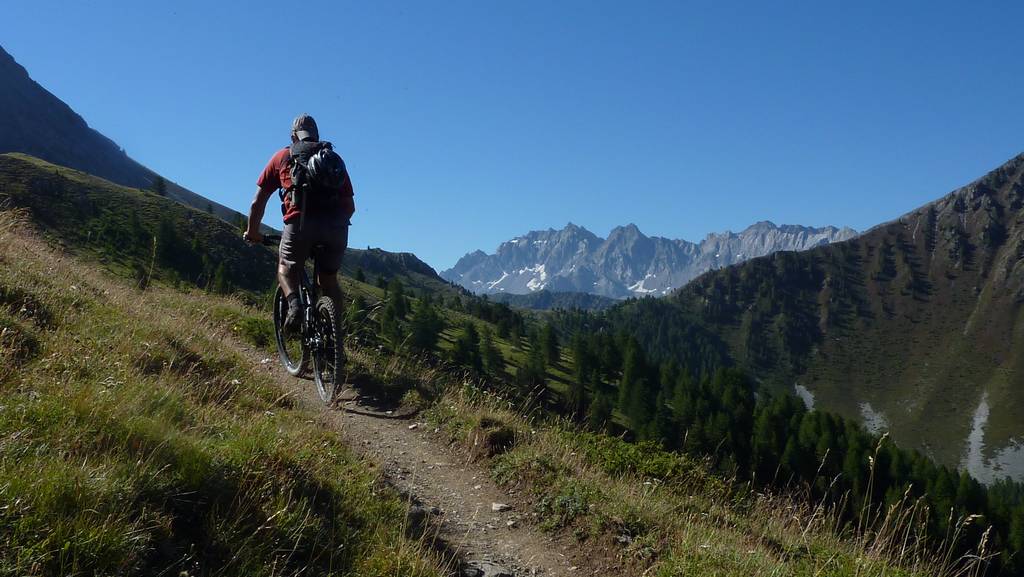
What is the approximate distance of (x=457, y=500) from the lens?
23.4 ft

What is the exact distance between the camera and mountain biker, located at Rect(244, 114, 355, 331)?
860 cm

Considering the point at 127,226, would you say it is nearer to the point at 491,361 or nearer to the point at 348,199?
the point at 491,361

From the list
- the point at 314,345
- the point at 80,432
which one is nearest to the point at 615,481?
the point at 314,345

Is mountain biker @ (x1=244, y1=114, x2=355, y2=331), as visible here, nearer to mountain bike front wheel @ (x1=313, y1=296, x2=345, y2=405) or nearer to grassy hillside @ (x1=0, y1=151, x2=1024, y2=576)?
mountain bike front wheel @ (x1=313, y1=296, x2=345, y2=405)

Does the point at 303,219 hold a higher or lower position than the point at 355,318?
higher

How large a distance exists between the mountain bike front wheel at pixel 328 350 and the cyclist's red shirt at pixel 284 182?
128 centimetres

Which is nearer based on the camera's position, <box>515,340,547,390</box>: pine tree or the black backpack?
the black backpack

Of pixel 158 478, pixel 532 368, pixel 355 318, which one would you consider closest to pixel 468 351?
pixel 532 368

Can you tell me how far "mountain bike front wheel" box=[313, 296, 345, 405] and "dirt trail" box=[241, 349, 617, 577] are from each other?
310 millimetres

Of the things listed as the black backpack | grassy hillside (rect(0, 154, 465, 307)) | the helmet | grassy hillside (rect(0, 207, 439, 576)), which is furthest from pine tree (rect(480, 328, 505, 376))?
grassy hillside (rect(0, 207, 439, 576))

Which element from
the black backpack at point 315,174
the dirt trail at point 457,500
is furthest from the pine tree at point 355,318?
the black backpack at point 315,174

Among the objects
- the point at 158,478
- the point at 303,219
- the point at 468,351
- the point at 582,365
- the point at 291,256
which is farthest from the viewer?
the point at 582,365

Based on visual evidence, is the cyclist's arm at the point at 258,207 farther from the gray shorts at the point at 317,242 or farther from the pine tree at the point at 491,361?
the pine tree at the point at 491,361

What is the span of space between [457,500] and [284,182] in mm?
4913
